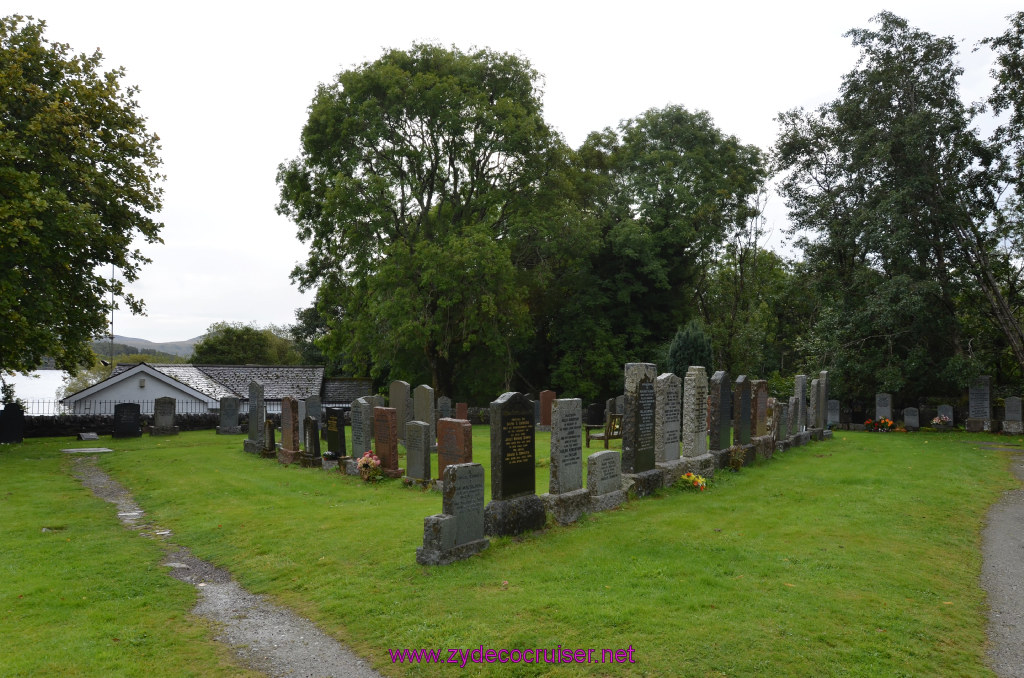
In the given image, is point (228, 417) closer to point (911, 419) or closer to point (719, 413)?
point (719, 413)

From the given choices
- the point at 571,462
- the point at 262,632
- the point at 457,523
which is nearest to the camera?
the point at 262,632

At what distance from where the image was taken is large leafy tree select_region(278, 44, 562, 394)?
85.9ft

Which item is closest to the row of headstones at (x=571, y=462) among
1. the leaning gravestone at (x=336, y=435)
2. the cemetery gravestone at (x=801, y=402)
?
the cemetery gravestone at (x=801, y=402)

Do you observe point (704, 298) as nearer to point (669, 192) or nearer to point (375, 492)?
point (669, 192)

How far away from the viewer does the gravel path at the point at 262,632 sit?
5.22 metres

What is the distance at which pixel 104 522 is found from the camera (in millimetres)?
10617

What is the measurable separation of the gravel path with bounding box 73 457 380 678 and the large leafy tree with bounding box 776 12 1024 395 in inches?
887

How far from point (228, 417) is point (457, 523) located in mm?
21111

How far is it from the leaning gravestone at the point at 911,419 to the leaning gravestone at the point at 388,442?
20.0m

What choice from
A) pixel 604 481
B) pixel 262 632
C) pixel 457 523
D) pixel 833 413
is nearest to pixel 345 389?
pixel 833 413

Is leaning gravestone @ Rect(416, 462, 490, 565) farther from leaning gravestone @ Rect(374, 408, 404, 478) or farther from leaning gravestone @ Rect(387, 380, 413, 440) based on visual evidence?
leaning gravestone @ Rect(387, 380, 413, 440)

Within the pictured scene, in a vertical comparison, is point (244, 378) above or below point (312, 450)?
above

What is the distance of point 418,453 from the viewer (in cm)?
1293

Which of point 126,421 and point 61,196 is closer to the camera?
point 61,196
